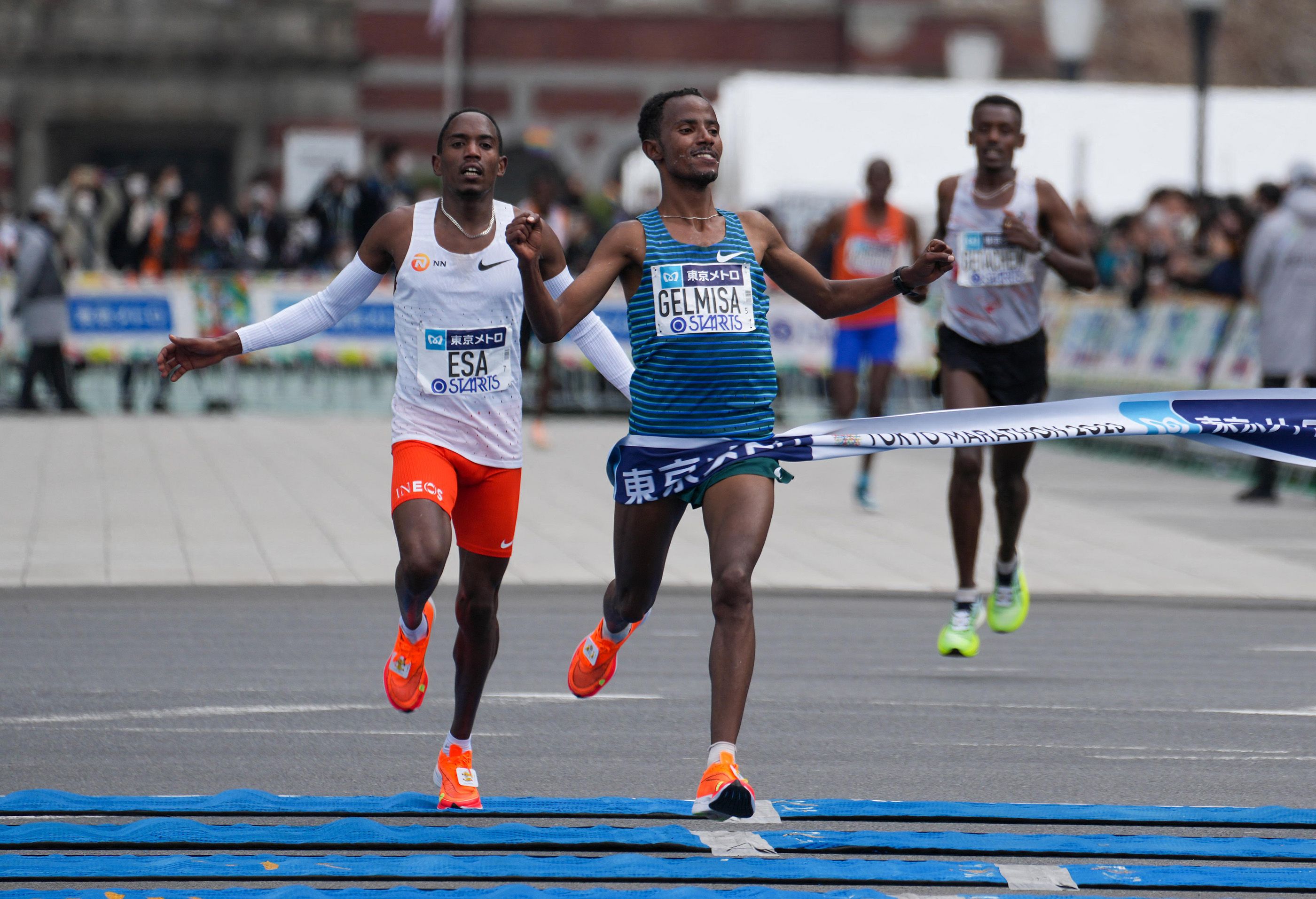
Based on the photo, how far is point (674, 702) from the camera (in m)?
8.19

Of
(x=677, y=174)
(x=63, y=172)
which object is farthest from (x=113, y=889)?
(x=63, y=172)

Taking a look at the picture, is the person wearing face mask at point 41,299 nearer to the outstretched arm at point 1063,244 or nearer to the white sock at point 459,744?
the outstretched arm at point 1063,244

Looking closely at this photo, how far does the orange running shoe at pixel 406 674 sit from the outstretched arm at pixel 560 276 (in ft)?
3.15

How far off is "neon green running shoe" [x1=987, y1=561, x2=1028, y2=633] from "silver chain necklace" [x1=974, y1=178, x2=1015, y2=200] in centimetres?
160

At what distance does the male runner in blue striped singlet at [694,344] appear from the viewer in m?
6.09

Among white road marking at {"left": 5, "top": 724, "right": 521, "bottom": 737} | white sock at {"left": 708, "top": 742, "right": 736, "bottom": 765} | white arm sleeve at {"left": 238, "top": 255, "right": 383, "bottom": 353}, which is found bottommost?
white road marking at {"left": 5, "top": 724, "right": 521, "bottom": 737}

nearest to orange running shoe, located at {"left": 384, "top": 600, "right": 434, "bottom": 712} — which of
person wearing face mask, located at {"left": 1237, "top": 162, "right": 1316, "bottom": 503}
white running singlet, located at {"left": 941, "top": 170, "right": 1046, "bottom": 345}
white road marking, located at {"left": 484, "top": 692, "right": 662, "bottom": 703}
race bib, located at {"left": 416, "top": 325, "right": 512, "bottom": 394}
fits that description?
race bib, located at {"left": 416, "top": 325, "right": 512, "bottom": 394}

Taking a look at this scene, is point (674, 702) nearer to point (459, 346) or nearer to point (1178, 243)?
point (459, 346)

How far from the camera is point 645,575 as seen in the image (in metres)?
6.52

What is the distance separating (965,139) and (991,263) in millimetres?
20166

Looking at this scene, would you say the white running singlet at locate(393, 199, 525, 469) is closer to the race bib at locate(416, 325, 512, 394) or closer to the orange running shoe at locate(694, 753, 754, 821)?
the race bib at locate(416, 325, 512, 394)

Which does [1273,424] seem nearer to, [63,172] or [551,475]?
[551,475]

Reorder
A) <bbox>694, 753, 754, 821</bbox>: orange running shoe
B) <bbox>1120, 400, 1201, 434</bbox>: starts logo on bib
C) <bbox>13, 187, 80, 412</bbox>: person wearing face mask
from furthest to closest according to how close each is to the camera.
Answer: <bbox>13, 187, 80, 412</bbox>: person wearing face mask → <bbox>1120, 400, 1201, 434</bbox>: starts logo on bib → <bbox>694, 753, 754, 821</bbox>: orange running shoe

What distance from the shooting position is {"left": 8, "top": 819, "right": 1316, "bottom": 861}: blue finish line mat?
5660 millimetres
